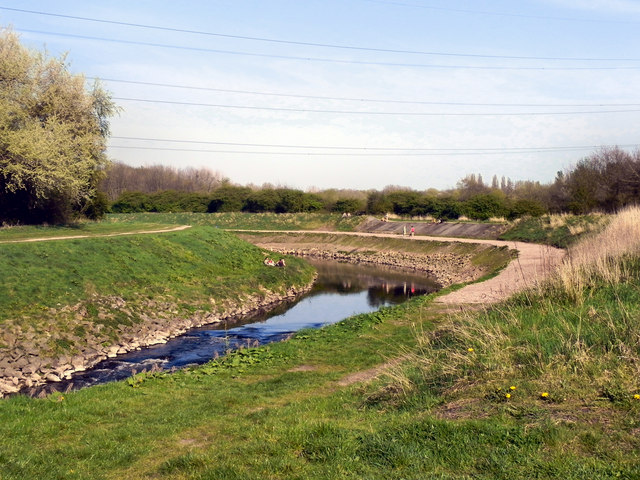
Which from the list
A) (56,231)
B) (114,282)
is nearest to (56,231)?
(56,231)

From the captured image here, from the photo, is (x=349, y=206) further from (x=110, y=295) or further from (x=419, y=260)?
(x=110, y=295)

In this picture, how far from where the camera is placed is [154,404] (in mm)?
11281

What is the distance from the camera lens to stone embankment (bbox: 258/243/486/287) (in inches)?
1633

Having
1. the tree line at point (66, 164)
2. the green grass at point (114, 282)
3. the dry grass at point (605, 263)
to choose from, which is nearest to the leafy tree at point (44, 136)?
the tree line at point (66, 164)

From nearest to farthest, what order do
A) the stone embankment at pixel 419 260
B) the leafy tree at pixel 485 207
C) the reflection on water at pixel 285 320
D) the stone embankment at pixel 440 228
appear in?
1. the reflection on water at pixel 285 320
2. the stone embankment at pixel 419 260
3. the stone embankment at pixel 440 228
4. the leafy tree at pixel 485 207

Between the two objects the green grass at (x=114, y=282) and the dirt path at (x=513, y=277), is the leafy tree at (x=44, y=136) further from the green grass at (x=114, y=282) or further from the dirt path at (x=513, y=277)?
the dirt path at (x=513, y=277)

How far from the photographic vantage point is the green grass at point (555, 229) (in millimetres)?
41000

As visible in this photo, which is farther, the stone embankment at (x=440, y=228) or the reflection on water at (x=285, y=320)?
the stone embankment at (x=440, y=228)

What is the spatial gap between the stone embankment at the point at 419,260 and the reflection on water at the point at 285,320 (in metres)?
1.69

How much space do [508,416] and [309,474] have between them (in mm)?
2634

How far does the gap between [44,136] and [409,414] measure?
32.6 m

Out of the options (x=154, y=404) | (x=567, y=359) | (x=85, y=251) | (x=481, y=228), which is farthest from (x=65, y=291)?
(x=481, y=228)

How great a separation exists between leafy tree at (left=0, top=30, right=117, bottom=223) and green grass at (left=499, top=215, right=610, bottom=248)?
3397 cm

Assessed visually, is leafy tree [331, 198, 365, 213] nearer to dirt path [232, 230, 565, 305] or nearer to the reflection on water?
dirt path [232, 230, 565, 305]
